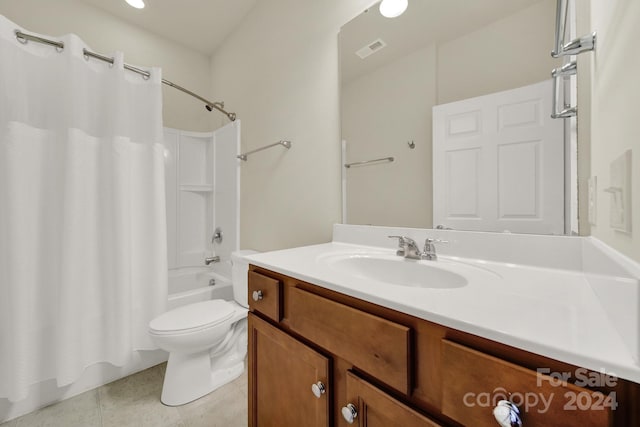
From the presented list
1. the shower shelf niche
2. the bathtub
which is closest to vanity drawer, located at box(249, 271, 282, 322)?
the bathtub

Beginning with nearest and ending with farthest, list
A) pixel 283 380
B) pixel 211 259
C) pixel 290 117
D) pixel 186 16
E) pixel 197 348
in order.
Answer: pixel 283 380 → pixel 197 348 → pixel 290 117 → pixel 186 16 → pixel 211 259

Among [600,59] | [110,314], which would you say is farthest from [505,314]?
[110,314]

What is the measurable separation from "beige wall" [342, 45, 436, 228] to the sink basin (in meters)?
0.21

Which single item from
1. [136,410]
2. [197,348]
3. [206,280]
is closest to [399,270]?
[197,348]

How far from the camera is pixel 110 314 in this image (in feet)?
4.38

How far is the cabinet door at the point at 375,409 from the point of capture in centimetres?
46

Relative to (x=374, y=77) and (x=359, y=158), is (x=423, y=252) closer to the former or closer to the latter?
(x=359, y=158)

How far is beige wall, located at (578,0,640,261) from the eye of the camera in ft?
1.17

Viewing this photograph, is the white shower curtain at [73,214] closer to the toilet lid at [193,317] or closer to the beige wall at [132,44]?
the toilet lid at [193,317]

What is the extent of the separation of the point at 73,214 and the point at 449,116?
178 centimetres

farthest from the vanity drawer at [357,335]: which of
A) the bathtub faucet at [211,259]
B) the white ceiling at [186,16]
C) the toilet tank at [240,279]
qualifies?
the white ceiling at [186,16]

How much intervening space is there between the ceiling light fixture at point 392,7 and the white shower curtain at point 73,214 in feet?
4.62

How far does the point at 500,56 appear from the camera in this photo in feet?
2.66

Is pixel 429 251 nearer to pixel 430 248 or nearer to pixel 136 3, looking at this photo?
pixel 430 248
